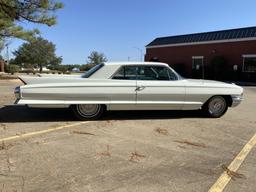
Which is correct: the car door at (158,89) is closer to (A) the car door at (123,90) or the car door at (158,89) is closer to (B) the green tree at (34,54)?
(A) the car door at (123,90)

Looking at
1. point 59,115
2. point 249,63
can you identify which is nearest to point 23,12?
point 59,115

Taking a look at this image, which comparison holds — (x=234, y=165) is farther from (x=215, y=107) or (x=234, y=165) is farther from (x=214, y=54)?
(x=214, y=54)

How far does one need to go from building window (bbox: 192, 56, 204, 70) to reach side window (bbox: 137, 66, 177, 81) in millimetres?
34475

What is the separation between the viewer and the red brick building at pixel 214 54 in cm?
3775

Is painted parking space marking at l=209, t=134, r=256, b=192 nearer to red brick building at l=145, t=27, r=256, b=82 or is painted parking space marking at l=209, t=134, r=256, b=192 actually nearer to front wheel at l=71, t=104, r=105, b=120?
front wheel at l=71, t=104, r=105, b=120

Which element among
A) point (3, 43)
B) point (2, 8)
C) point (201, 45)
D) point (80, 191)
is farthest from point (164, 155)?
Answer: point (201, 45)

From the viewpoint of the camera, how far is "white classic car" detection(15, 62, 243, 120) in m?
8.16

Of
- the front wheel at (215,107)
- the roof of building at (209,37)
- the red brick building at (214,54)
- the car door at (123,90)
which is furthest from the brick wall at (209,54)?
the car door at (123,90)

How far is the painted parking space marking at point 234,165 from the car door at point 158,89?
2.30 m

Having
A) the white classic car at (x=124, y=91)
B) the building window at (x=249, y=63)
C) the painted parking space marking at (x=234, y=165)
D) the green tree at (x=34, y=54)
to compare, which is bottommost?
the painted parking space marking at (x=234, y=165)

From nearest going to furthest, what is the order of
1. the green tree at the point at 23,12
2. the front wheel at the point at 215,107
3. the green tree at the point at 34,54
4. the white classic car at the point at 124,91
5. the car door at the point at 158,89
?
the white classic car at the point at 124,91, the car door at the point at 158,89, the front wheel at the point at 215,107, the green tree at the point at 23,12, the green tree at the point at 34,54

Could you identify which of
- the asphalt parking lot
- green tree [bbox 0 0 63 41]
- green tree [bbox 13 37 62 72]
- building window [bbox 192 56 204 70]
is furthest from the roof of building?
green tree [bbox 13 37 62 72]

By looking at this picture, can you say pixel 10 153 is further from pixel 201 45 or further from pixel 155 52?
pixel 155 52

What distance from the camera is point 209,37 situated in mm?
42625
